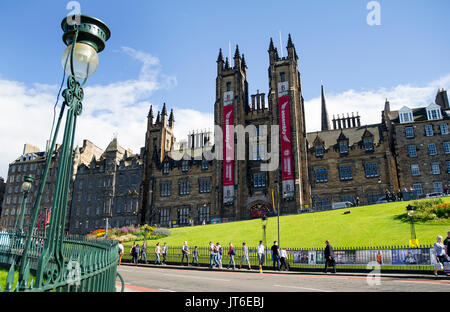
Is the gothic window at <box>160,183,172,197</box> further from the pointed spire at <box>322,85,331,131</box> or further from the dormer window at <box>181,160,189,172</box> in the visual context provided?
the pointed spire at <box>322,85,331,131</box>

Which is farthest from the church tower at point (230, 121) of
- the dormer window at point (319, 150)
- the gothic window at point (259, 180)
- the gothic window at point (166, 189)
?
the dormer window at point (319, 150)

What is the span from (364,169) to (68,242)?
147ft

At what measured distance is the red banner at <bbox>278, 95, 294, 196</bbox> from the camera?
48.1 metres

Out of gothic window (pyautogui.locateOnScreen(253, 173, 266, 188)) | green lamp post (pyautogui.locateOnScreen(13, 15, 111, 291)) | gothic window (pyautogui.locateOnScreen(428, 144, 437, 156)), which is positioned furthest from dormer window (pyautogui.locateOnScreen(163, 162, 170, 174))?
green lamp post (pyautogui.locateOnScreen(13, 15, 111, 291))

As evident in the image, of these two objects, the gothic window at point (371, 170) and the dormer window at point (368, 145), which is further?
the dormer window at point (368, 145)

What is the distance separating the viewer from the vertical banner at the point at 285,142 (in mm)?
48138

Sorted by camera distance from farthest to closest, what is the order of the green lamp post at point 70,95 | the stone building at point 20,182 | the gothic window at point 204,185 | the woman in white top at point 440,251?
the stone building at point 20,182
the gothic window at point 204,185
the woman in white top at point 440,251
the green lamp post at point 70,95

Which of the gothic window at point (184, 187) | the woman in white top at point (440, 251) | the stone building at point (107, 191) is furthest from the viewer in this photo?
the stone building at point (107, 191)

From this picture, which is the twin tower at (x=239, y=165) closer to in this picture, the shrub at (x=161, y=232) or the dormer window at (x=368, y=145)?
the dormer window at (x=368, y=145)

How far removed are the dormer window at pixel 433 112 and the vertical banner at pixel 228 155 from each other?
99.2 feet

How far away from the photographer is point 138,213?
2277 inches

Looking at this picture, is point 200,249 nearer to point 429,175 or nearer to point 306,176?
point 306,176

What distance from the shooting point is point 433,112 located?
162 feet
